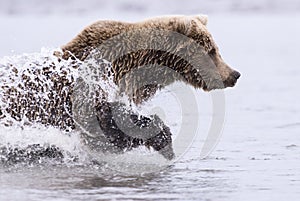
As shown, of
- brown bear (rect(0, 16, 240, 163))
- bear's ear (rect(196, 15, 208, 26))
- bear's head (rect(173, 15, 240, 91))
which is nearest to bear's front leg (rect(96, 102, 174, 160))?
brown bear (rect(0, 16, 240, 163))

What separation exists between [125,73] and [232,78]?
91 cm

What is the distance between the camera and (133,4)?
3269cm

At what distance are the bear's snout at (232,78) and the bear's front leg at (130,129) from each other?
2.34 feet

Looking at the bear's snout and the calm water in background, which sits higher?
the bear's snout

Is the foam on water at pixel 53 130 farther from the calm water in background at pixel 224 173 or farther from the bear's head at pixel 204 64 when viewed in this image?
the bear's head at pixel 204 64

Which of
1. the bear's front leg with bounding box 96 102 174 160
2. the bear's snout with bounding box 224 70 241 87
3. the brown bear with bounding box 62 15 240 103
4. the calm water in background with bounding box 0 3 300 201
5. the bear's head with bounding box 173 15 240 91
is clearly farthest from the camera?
the bear's snout with bounding box 224 70 241 87

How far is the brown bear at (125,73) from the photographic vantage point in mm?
7500

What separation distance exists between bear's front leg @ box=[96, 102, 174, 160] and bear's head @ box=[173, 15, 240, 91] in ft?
1.87

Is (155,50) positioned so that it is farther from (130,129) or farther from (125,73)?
(130,129)

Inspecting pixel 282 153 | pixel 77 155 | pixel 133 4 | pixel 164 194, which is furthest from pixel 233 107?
pixel 133 4

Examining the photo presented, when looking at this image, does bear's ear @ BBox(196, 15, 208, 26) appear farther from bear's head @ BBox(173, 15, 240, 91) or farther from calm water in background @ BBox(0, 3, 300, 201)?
calm water in background @ BBox(0, 3, 300, 201)

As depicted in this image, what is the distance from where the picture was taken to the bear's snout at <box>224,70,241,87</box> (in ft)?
26.1

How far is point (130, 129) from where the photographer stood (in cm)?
751

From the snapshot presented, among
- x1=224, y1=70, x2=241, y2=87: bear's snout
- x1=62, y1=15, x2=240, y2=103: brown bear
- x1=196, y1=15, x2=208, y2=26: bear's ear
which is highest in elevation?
x1=196, y1=15, x2=208, y2=26: bear's ear
